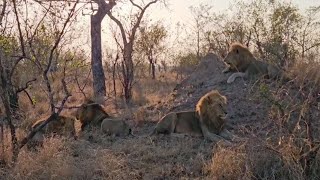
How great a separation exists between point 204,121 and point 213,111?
0.96ft

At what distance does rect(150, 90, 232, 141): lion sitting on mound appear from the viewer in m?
9.60

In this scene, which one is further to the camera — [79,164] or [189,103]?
[189,103]

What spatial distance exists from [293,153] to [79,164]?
2.89 m

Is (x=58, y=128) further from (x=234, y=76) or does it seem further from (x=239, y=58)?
(x=239, y=58)

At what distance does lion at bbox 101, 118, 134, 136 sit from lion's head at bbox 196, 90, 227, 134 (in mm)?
1519

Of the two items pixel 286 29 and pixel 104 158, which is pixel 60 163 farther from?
pixel 286 29

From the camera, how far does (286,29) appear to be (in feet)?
74.5

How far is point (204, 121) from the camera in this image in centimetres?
990

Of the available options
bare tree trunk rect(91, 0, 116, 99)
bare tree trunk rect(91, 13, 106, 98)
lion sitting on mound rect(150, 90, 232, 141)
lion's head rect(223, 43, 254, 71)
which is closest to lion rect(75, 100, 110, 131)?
lion sitting on mound rect(150, 90, 232, 141)

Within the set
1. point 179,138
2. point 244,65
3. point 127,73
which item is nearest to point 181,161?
point 179,138

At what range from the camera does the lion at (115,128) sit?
1025 cm

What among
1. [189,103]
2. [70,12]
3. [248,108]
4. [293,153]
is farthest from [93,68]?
[293,153]

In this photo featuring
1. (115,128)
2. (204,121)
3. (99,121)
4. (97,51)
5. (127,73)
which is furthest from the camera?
(97,51)

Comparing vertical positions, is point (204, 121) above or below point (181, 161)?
above
